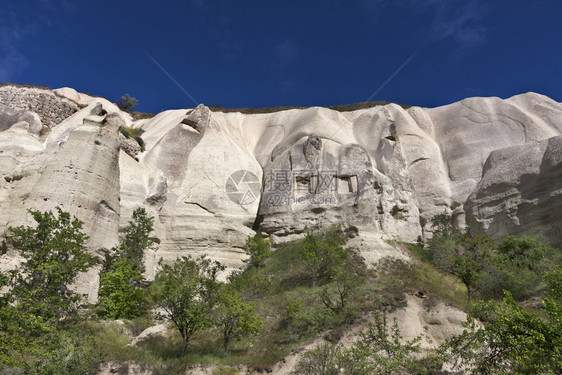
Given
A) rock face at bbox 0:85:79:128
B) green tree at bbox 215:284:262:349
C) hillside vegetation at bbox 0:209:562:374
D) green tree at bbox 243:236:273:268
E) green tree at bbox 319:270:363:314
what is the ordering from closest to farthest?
1. hillside vegetation at bbox 0:209:562:374
2. green tree at bbox 215:284:262:349
3. green tree at bbox 319:270:363:314
4. green tree at bbox 243:236:273:268
5. rock face at bbox 0:85:79:128

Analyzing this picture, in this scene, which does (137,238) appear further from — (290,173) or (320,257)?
(290,173)

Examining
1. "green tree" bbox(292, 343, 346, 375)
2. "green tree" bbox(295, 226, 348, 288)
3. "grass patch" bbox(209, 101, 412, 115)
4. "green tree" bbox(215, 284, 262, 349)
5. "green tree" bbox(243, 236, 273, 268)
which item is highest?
"grass patch" bbox(209, 101, 412, 115)

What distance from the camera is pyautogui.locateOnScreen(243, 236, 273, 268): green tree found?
24969mm

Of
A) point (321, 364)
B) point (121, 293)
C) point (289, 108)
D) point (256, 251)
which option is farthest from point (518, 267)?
point (289, 108)

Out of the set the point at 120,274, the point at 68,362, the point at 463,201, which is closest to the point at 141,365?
the point at 68,362

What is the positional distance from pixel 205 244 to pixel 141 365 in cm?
1370

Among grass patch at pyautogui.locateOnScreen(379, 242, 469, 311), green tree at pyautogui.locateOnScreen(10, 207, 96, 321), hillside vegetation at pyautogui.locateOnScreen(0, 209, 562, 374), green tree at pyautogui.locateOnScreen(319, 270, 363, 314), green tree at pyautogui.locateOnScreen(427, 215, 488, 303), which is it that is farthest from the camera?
grass patch at pyautogui.locateOnScreen(379, 242, 469, 311)

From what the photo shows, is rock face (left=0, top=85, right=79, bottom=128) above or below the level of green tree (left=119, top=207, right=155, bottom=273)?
above

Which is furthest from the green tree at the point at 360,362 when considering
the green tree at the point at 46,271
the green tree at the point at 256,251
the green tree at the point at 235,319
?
the green tree at the point at 256,251

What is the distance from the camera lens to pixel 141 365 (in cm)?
1266

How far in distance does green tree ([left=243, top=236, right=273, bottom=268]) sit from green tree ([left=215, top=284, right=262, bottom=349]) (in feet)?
32.3

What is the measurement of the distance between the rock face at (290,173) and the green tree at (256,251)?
82 centimetres

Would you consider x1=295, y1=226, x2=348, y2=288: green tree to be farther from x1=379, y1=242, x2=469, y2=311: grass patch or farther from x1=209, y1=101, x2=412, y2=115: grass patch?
x1=209, y1=101, x2=412, y2=115: grass patch

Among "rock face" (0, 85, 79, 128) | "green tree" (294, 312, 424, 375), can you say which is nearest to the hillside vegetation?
"green tree" (294, 312, 424, 375)
